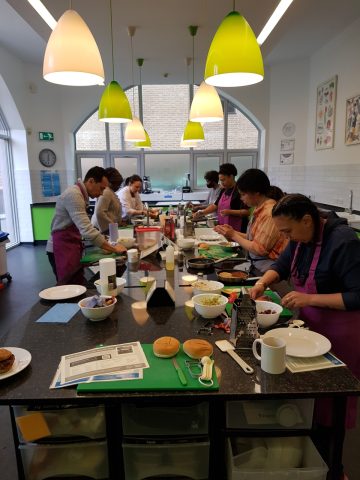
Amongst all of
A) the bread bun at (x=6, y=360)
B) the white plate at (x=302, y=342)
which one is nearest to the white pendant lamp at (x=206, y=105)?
the white plate at (x=302, y=342)

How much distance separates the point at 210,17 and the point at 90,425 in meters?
4.16

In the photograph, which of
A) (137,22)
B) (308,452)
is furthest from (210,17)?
(308,452)

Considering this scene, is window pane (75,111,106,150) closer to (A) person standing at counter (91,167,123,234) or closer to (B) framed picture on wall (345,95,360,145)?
(A) person standing at counter (91,167,123,234)

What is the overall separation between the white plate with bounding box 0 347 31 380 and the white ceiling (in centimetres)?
328

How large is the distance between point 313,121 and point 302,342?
628cm

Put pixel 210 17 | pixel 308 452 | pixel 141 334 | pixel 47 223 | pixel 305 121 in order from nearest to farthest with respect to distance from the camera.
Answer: pixel 308 452 → pixel 141 334 → pixel 210 17 → pixel 305 121 → pixel 47 223

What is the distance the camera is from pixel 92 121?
8547mm

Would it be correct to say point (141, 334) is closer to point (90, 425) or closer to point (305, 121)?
point (90, 425)

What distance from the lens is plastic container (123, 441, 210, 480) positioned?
1374 millimetres

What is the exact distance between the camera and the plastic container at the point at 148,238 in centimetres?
330

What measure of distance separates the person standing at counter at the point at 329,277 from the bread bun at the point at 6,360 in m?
1.21

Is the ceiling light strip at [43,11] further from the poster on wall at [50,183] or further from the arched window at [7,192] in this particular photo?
the poster on wall at [50,183]

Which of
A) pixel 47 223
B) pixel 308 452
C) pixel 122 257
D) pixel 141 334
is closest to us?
pixel 308 452

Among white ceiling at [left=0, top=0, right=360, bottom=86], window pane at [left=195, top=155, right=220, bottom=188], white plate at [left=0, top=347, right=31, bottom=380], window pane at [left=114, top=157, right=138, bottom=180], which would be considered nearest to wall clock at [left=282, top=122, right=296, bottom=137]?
white ceiling at [left=0, top=0, right=360, bottom=86]
